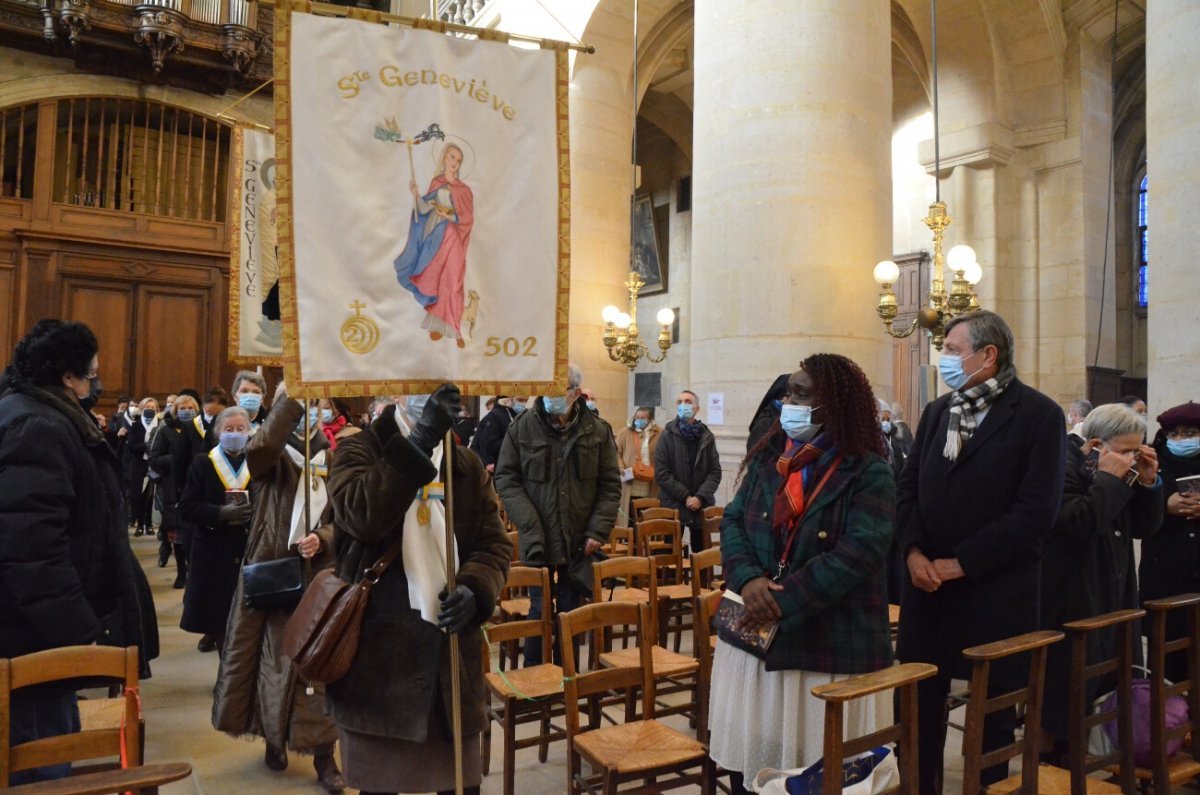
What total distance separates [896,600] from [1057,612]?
218cm

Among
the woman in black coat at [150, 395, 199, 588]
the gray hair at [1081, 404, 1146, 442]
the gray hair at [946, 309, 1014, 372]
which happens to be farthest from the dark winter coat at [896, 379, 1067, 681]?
the woman in black coat at [150, 395, 199, 588]

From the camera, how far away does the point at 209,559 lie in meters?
4.70

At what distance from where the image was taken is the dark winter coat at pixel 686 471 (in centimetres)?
688

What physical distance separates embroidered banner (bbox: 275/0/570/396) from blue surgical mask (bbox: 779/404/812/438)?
0.81 meters

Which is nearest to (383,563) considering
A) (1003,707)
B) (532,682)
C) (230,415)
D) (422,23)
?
(422,23)

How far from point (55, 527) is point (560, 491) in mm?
2563

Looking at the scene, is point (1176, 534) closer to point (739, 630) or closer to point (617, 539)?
point (739, 630)

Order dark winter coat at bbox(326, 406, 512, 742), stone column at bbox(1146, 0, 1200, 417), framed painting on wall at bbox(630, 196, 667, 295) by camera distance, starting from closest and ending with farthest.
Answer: dark winter coat at bbox(326, 406, 512, 742) < stone column at bbox(1146, 0, 1200, 417) < framed painting on wall at bbox(630, 196, 667, 295)

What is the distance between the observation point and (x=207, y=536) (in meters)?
4.71

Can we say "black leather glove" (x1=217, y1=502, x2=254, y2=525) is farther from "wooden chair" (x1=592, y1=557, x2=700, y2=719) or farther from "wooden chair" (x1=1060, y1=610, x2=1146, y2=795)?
"wooden chair" (x1=1060, y1=610, x2=1146, y2=795)

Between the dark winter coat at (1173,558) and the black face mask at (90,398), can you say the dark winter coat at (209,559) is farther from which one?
the dark winter coat at (1173,558)

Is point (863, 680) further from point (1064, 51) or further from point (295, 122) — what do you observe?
point (1064, 51)

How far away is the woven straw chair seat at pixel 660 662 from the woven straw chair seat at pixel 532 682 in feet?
0.90

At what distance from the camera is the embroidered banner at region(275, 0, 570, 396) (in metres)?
2.21
